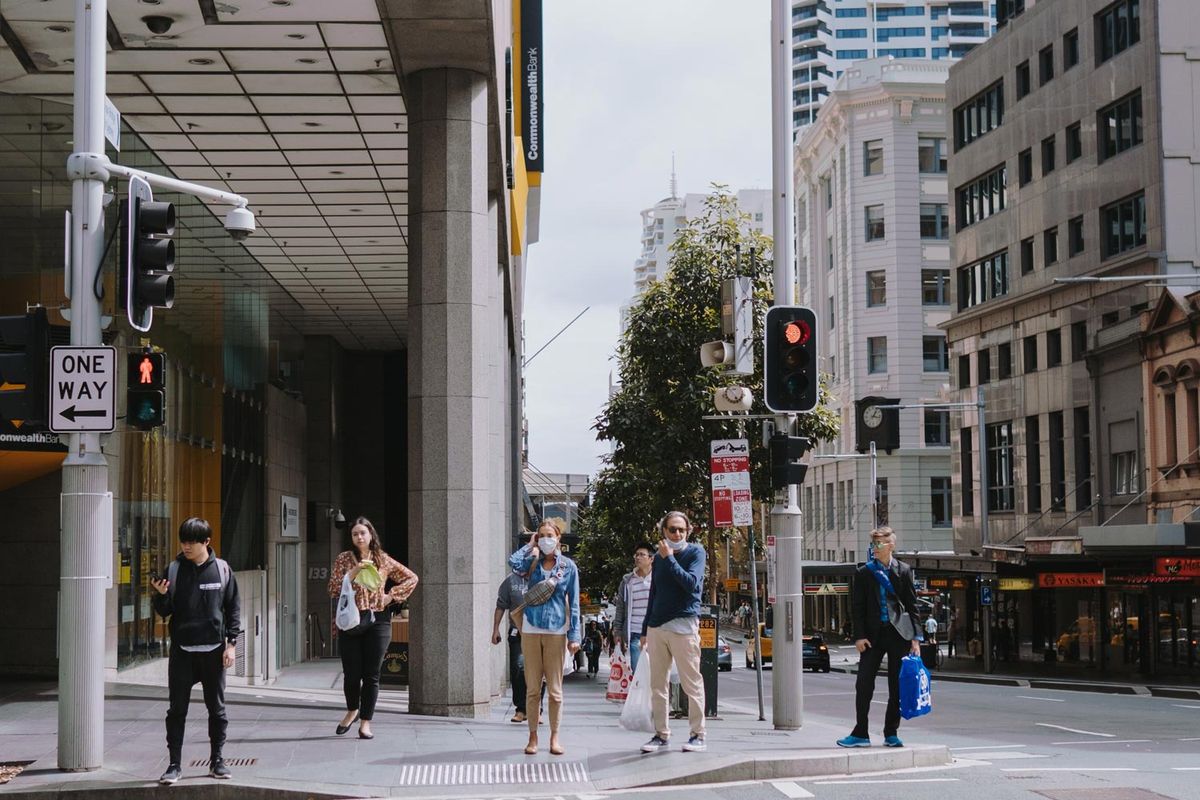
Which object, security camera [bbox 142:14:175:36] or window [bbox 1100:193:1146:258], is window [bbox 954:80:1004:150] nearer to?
window [bbox 1100:193:1146:258]

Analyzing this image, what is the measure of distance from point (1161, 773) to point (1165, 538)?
23041mm

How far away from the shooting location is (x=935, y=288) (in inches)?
3125

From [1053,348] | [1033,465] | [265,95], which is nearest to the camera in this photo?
[265,95]

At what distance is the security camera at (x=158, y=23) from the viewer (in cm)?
1549

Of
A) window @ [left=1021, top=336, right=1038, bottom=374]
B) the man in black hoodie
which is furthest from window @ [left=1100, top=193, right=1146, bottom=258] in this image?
the man in black hoodie

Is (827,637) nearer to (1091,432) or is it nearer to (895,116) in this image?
(895,116)

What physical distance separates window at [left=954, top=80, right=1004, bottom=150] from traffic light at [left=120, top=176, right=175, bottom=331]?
48.3 meters

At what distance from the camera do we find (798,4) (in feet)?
504

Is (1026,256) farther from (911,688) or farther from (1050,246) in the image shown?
(911,688)

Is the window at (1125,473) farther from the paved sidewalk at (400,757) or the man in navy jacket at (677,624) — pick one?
the man in navy jacket at (677,624)

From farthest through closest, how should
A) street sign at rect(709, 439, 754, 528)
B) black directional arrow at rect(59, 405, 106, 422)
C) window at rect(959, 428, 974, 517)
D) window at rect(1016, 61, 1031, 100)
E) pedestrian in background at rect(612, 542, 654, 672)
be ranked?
1. window at rect(959, 428, 974, 517)
2. window at rect(1016, 61, 1031, 100)
3. street sign at rect(709, 439, 754, 528)
4. pedestrian in background at rect(612, 542, 654, 672)
5. black directional arrow at rect(59, 405, 106, 422)

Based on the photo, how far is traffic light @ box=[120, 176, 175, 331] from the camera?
1074 centimetres

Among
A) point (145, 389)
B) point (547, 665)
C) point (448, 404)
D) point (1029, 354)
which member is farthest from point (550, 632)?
point (1029, 354)

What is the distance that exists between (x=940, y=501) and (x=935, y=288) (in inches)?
448
